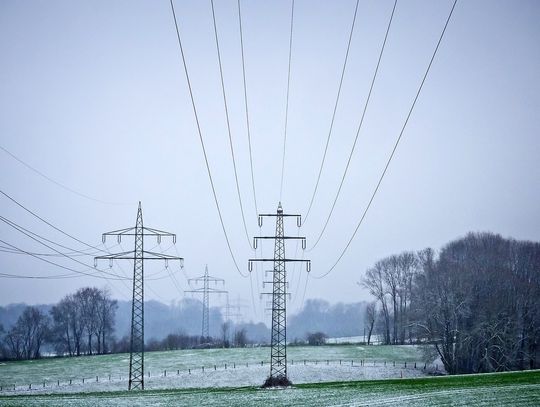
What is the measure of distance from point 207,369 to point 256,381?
13.8 m

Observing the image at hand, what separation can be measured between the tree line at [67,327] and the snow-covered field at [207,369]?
29.5 m

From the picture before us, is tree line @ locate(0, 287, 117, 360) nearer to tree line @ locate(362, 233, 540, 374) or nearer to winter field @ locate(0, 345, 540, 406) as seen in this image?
winter field @ locate(0, 345, 540, 406)

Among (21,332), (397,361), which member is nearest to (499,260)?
(397,361)

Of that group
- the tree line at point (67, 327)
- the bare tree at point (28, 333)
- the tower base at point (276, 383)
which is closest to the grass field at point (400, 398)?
the tower base at point (276, 383)

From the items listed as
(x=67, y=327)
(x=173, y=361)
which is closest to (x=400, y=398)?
(x=173, y=361)

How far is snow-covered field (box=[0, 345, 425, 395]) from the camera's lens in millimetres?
61938

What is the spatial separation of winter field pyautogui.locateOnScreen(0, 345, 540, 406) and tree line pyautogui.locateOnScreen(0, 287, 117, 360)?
28979 mm

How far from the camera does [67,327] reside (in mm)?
123312

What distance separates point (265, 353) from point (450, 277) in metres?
39.3

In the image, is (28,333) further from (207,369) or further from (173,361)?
(207,369)

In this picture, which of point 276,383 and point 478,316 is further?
point 478,316

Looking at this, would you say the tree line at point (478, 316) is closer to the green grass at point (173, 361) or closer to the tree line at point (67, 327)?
the green grass at point (173, 361)

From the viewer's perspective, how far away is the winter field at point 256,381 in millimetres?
28328

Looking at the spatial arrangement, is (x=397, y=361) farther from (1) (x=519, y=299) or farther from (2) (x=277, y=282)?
(2) (x=277, y=282)
